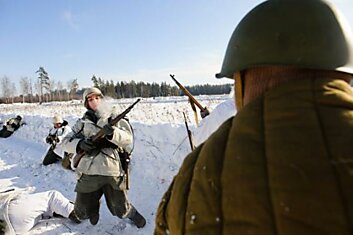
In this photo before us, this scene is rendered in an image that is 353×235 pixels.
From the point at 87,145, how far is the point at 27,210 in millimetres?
1409

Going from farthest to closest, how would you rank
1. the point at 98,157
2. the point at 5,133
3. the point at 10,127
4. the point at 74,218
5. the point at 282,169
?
the point at 10,127 → the point at 5,133 → the point at 74,218 → the point at 98,157 → the point at 282,169

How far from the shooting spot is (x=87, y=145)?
15.1ft

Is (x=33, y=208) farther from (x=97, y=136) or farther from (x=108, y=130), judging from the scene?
(x=108, y=130)

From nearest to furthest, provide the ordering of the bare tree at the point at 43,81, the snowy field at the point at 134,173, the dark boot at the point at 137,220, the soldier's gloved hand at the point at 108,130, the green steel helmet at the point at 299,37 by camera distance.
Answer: the green steel helmet at the point at 299,37
the soldier's gloved hand at the point at 108,130
the dark boot at the point at 137,220
the snowy field at the point at 134,173
the bare tree at the point at 43,81

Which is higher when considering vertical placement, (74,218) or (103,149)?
(103,149)

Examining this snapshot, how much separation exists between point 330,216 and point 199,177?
379 mm

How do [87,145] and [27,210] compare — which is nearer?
[87,145]

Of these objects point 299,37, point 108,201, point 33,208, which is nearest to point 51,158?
point 33,208

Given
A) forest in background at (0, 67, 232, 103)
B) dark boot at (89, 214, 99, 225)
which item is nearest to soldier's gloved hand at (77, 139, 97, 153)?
dark boot at (89, 214, 99, 225)

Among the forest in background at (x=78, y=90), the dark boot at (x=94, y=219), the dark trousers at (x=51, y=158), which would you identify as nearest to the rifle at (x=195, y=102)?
the dark boot at (x=94, y=219)

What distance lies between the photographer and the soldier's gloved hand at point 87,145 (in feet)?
15.1

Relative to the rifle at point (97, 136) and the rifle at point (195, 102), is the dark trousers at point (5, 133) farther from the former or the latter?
the rifle at point (97, 136)

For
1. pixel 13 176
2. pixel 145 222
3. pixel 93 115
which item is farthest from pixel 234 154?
pixel 13 176

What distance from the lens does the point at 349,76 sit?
116cm
